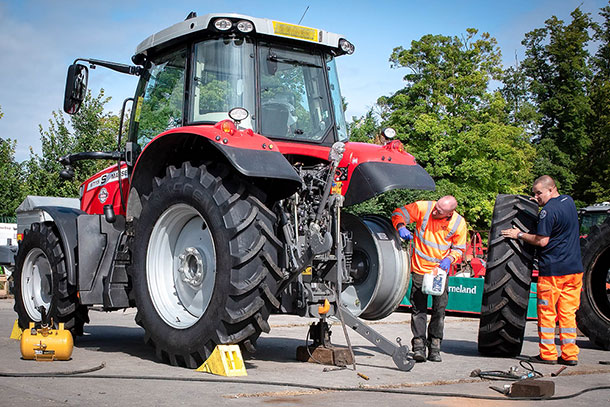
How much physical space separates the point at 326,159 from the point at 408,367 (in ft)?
6.79

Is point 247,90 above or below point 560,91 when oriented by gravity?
below

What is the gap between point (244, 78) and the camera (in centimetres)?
690

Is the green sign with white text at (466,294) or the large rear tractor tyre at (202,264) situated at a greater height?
the large rear tractor tyre at (202,264)

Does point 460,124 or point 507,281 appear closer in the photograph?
point 507,281

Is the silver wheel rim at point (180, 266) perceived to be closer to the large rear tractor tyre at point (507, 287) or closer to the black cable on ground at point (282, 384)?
the black cable on ground at point (282, 384)

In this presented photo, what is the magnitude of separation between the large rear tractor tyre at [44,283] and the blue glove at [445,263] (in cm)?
383

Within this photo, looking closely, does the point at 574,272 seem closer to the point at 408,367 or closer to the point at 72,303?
the point at 408,367

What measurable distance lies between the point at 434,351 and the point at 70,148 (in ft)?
62.3

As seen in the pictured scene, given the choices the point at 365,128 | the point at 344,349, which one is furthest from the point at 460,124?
the point at 344,349

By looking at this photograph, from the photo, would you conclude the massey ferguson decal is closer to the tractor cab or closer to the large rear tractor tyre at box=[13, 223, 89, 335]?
the large rear tractor tyre at box=[13, 223, 89, 335]

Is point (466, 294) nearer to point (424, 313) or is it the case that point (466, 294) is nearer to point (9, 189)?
point (424, 313)

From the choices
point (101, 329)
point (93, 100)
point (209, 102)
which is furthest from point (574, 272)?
point (93, 100)

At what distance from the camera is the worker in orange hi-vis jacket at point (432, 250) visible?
7.76m

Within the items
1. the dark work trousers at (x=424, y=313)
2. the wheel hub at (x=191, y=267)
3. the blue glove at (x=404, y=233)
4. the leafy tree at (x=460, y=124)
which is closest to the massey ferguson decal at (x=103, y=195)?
the wheel hub at (x=191, y=267)
